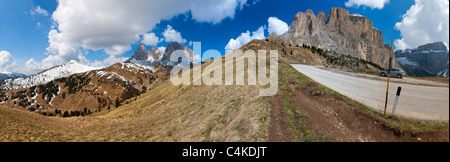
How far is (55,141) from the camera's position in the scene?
558 inches

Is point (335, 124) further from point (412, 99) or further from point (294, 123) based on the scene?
point (412, 99)

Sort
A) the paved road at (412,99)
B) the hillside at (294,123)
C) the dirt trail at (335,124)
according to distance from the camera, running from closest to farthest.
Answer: the dirt trail at (335,124) < the hillside at (294,123) < the paved road at (412,99)

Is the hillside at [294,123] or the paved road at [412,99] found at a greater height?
the paved road at [412,99]

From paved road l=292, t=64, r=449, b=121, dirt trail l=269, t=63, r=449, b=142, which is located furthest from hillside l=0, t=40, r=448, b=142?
paved road l=292, t=64, r=449, b=121

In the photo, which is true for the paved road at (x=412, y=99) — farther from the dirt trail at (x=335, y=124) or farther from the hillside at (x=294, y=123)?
the dirt trail at (x=335, y=124)

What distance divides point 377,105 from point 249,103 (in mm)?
9056

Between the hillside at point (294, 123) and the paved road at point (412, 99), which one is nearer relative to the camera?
the hillside at point (294, 123)

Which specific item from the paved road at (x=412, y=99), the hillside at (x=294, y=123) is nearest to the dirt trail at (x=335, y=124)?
the hillside at (x=294, y=123)

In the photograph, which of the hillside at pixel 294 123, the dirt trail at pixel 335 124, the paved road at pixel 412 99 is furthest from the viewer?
the paved road at pixel 412 99

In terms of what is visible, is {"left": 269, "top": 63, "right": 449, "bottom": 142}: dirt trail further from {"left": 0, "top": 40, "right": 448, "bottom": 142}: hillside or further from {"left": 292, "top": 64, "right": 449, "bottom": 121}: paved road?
{"left": 292, "top": 64, "right": 449, "bottom": 121}: paved road

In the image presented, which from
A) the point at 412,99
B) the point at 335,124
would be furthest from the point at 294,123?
the point at 412,99

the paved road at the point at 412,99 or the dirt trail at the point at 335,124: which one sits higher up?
the paved road at the point at 412,99

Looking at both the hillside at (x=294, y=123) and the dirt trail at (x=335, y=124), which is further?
the hillside at (x=294, y=123)
